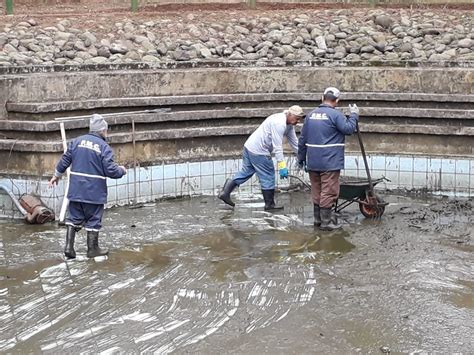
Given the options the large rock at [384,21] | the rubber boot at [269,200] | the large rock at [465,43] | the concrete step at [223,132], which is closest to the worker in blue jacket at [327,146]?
the rubber boot at [269,200]

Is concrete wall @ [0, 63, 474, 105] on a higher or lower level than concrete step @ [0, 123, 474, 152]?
higher

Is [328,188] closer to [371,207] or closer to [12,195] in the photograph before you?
[371,207]

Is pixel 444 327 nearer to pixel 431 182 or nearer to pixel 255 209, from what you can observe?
pixel 255 209

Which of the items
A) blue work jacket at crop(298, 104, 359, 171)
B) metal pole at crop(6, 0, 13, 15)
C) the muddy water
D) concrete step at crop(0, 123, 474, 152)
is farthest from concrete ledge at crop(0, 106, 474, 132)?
metal pole at crop(6, 0, 13, 15)

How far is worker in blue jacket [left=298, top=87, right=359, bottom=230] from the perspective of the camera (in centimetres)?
910

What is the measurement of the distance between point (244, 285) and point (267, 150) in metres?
3.06

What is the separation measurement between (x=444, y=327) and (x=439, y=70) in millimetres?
5980

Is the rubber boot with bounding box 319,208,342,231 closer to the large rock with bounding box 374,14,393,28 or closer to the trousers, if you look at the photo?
the trousers

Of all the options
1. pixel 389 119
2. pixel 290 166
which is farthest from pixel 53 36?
pixel 389 119

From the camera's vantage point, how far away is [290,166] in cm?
1145

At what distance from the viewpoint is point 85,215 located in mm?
8117

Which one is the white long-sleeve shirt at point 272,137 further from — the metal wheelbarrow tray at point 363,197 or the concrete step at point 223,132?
the concrete step at point 223,132

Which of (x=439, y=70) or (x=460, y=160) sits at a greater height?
(x=439, y=70)

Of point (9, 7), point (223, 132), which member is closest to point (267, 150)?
point (223, 132)
